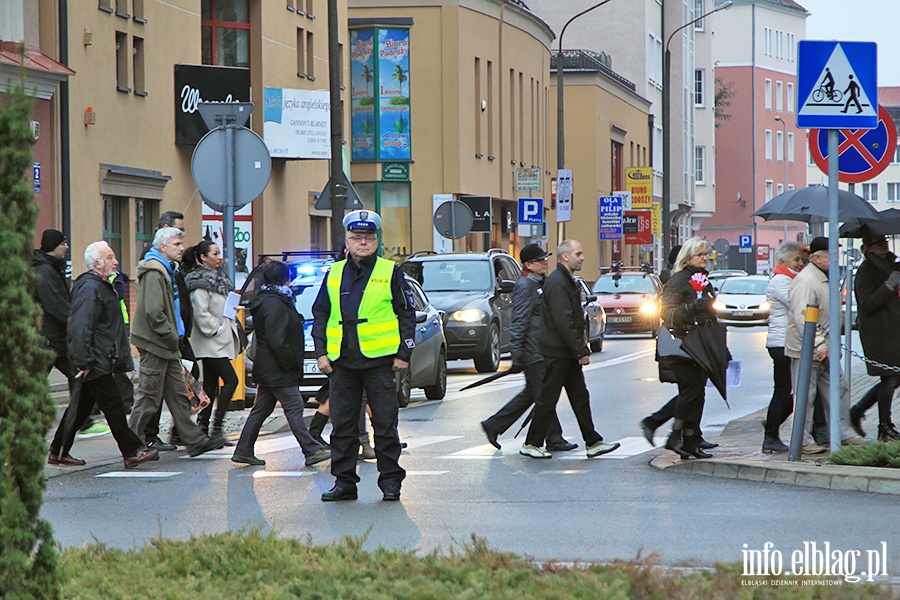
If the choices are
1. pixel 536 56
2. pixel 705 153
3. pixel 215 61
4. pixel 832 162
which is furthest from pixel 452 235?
pixel 705 153

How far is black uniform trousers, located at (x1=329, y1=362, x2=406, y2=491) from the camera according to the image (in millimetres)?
10500

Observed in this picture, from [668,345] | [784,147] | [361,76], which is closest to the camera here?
[668,345]

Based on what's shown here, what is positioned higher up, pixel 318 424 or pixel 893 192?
pixel 893 192

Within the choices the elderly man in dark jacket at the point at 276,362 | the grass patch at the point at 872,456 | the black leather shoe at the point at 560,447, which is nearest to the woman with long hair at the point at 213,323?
the elderly man in dark jacket at the point at 276,362

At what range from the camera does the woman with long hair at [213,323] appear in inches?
547

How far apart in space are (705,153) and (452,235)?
7009 centimetres

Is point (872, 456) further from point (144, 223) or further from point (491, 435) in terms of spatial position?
point (144, 223)

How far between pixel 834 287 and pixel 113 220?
19.2m

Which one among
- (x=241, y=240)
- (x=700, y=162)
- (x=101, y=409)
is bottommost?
(x=101, y=409)

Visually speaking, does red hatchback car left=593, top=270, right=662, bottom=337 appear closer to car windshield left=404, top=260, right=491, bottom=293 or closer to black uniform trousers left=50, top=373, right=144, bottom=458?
car windshield left=404, top=260, right=491, bottom=293

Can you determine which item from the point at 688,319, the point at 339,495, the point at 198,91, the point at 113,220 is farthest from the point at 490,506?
the point at 198,91

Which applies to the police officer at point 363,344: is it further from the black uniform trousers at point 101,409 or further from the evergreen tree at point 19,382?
the evergreen tree at point 19,382

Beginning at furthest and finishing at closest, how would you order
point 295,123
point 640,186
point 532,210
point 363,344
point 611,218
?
point 640,186
point 611,218
point 532,210
point 295,123
point 363,344

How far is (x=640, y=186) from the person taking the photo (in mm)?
66438
